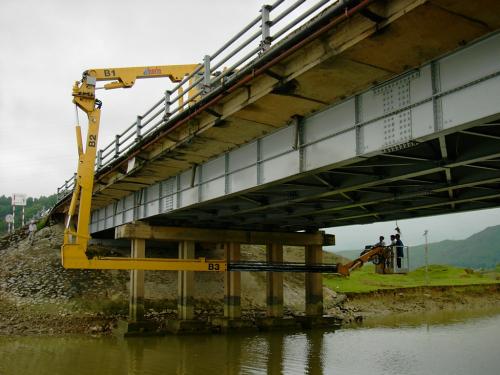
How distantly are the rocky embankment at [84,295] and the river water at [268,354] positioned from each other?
10.3ft

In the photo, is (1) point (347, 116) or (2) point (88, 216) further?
(2) point (88, 216)

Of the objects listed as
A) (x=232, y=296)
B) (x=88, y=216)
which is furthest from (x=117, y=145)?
(x=232, y=296)

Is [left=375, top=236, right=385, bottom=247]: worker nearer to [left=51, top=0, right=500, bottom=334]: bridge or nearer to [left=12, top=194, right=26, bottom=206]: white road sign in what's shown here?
[left=51, top=0, right=500, bottom=334]: bridge

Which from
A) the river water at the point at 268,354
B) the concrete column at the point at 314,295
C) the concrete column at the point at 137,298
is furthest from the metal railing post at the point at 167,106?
the concrete column at the point at 314,295

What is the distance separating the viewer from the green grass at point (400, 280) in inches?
1815

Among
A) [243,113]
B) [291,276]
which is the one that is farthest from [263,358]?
[291,276]

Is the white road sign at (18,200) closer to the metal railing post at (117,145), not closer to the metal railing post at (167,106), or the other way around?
the metal railing post at (117,145)

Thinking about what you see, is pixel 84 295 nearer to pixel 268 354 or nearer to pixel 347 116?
pixel 268 354

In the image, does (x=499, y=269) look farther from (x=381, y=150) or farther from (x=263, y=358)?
(x=381, y=150)

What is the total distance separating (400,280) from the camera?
54344 millimetres

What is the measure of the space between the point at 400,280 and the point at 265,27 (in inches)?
1841

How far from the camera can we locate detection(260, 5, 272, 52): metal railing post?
1221 cm

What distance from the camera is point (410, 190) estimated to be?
17672 mm

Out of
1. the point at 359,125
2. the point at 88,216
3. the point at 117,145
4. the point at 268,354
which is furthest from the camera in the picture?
the point at 117,145
